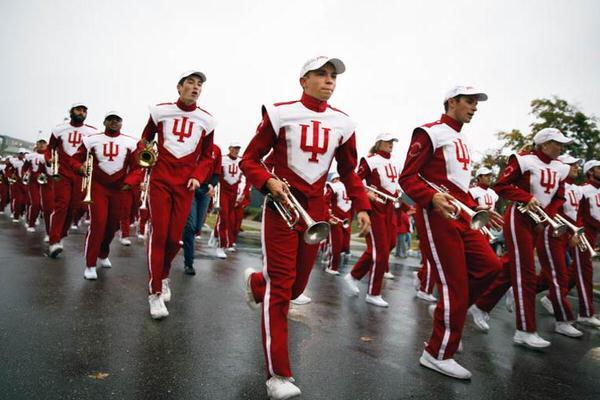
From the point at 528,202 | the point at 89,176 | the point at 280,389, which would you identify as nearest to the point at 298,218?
the point at 280,389

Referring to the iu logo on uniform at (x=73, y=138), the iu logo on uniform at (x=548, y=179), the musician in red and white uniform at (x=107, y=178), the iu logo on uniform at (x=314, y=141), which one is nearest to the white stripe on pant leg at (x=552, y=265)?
the iu logo on uniform at (x=548, y=179)

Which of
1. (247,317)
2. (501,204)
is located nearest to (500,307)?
(247,317)

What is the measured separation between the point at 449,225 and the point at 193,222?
4.98 m

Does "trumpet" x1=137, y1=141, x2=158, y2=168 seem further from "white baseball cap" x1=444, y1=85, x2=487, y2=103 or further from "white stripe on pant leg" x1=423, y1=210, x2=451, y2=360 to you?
"white baseball cap" x1=444, y1=85, x2=487, y2=103

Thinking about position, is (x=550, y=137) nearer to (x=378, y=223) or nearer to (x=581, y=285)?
(x=378, y=223)

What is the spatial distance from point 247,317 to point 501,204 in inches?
978

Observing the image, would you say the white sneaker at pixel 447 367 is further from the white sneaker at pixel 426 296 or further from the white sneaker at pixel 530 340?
the white sneaker at pixel 426 296

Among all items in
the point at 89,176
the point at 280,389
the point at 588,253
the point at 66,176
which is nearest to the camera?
the point at 280,389

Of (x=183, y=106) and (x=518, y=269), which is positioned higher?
(x=183, y=106)

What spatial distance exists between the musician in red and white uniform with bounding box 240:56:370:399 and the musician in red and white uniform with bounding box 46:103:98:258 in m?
5.59

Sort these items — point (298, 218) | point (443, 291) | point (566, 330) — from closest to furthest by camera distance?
point (298, 218), point (443, 291), point (566, 330)

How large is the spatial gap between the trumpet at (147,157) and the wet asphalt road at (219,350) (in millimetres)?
1588

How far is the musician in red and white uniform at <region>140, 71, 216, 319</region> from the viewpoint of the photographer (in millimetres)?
4832

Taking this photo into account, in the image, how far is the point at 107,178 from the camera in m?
6.44
